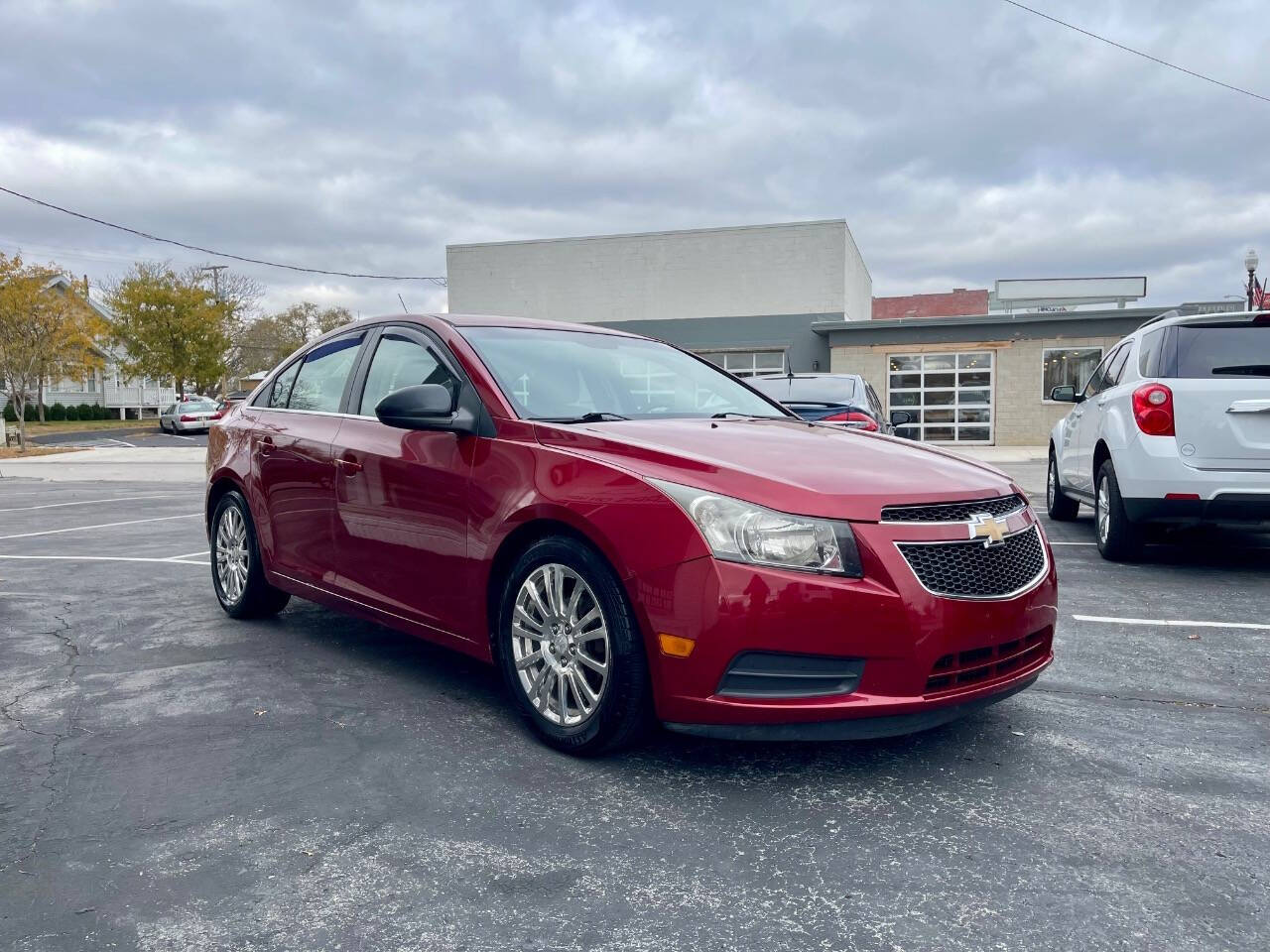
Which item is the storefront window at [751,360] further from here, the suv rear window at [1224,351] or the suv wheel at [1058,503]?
the suv rear window at [1224,351]

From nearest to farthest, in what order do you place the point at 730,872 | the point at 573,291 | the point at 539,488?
the point at 730,872 → the point at 539,488 → the point at 573,291

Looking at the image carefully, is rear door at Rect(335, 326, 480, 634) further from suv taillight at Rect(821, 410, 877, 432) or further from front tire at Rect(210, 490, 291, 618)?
suv taillight at Rect(821, 410, 877, 432)

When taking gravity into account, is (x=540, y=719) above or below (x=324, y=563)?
below

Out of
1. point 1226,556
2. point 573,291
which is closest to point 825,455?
point 1226,556

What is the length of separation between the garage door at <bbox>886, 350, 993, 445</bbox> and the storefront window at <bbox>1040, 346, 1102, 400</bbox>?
1.29 meters

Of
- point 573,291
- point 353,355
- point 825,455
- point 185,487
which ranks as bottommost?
point 185,487

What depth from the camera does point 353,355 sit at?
517 cm

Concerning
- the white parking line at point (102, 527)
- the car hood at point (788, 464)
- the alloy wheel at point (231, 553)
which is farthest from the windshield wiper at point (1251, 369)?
the white parking line at point (102, 527)

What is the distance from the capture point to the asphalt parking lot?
255cm

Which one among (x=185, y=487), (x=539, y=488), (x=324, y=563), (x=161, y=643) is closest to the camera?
(x=539, y=488)

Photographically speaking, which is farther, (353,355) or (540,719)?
(353,355)

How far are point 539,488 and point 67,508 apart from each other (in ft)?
38.9

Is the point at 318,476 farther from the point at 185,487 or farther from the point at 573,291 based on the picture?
the point at 573,291

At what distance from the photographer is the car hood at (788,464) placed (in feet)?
10.8
